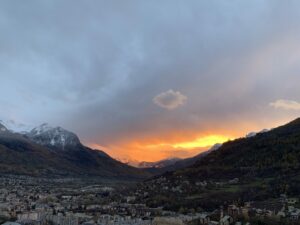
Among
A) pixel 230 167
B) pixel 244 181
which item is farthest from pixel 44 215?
pixel 230 167

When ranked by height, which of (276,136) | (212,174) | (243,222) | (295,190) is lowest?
(243,222)

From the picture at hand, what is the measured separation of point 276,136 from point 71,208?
50.7m

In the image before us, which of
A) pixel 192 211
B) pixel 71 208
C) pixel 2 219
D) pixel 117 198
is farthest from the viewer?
pixel 117 198

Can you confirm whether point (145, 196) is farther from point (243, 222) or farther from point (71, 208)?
point (243, 222)

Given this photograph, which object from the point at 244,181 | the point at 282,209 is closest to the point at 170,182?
the point at 244,181

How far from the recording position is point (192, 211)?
252 feet

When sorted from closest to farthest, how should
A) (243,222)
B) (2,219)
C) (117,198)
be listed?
(243,222), (2,219), (117,198)

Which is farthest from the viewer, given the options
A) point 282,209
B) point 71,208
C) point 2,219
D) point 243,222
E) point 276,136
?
point 276,136

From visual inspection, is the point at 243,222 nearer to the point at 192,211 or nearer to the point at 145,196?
the point at 192,211

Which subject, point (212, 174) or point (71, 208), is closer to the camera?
point (71, 208)

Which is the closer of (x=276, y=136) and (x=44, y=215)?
(x=44, y=215)

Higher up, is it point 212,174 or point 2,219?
point 212,174

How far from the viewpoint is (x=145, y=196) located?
10100 cm

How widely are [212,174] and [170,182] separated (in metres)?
9.04
